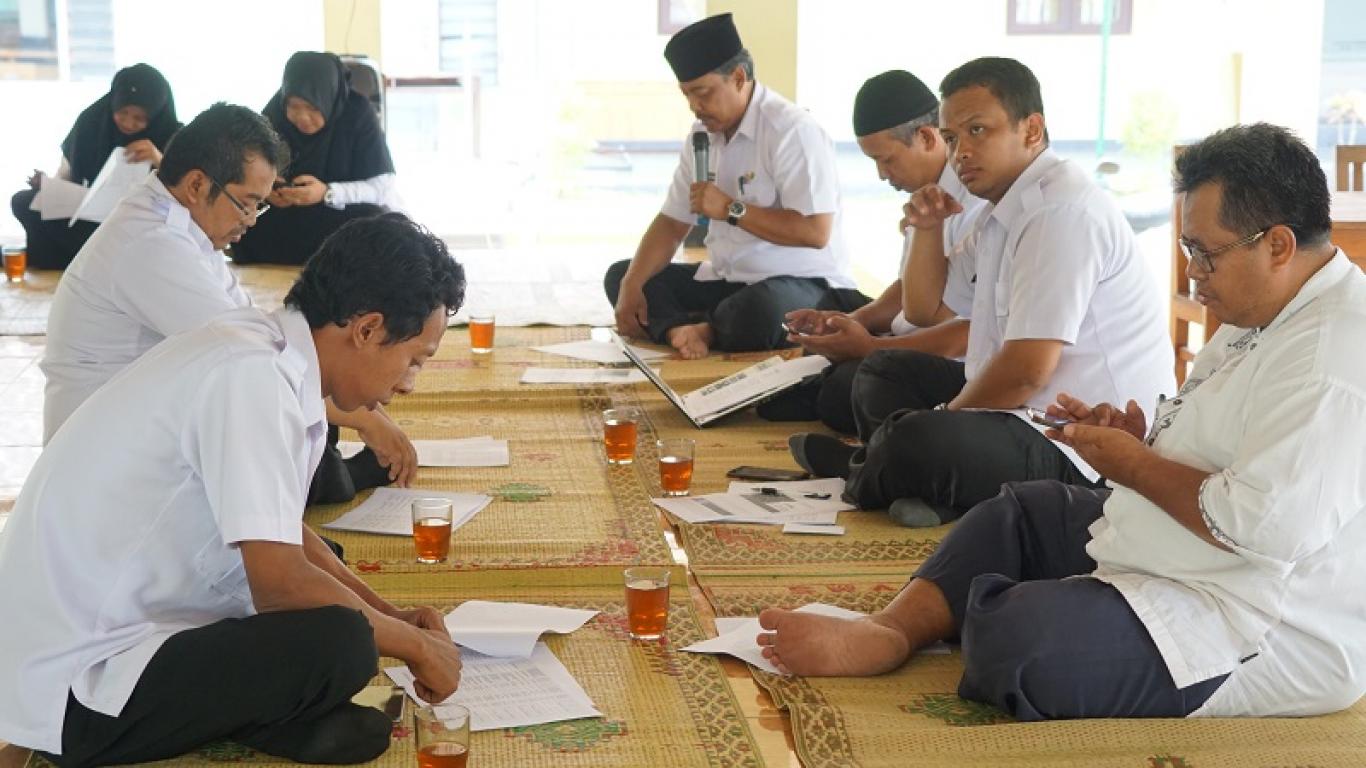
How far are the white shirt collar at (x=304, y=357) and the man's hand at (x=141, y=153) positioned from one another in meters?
4.87

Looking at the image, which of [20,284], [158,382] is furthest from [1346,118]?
[158,382]

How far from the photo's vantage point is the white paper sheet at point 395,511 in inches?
128

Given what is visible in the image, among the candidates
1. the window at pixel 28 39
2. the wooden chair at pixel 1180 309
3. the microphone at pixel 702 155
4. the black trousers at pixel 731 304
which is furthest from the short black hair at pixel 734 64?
the window at pixel 28 39

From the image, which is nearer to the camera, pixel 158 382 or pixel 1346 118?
pixel 158 382

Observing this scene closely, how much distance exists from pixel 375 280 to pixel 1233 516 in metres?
1.15

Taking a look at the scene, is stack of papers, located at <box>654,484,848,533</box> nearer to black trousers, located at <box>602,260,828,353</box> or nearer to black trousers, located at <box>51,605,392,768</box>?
black trousers, located at <box>51,605,392,768</box>

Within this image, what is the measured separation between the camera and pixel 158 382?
6.46 feet

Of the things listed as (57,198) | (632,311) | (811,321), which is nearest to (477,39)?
(57,198)

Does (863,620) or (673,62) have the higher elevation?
(673,62)

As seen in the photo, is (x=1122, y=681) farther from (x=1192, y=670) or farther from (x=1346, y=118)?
(x=1346, y=118)

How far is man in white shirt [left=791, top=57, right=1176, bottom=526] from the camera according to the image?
3137 mm

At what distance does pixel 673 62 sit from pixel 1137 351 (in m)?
2.16

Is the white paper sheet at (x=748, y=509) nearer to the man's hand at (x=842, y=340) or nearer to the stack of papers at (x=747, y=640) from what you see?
the stack of papers at (x=747, y=640)

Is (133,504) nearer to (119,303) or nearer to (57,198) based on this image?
(119,303)
